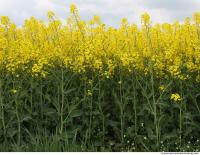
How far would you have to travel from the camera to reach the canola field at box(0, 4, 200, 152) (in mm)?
6395

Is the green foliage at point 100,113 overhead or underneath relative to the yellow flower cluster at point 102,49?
underneath

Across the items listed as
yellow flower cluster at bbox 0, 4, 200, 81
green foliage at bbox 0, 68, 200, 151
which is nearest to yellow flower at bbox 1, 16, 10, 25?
yellow flower cluster at bbox 0, 4, 200, 81

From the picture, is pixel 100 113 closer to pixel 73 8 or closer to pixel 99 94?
pixel 99 94

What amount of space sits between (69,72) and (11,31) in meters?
1.59

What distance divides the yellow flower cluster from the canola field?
2cm

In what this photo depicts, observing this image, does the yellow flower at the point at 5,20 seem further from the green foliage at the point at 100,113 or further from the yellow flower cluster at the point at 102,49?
the green foliage at the point at 100,113

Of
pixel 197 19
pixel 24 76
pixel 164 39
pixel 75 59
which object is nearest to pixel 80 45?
pixel 75 59

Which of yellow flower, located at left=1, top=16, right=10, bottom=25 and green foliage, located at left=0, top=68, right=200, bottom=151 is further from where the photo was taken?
yellow flower, located at left=1, top=16, right=10, bottom=25

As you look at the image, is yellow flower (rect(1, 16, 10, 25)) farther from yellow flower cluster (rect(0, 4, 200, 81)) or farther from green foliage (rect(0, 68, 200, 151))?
green foliage (rect(0, 68, 200, 151))

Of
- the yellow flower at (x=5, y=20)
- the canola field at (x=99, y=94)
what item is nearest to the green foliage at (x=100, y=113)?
the canola field at (x=99, y=94)

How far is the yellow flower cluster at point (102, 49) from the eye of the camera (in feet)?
21.8

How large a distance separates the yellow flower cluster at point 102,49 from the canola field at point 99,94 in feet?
0.06

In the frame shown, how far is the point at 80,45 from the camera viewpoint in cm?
698

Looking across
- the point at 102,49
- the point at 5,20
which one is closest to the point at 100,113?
the point at 102,49
